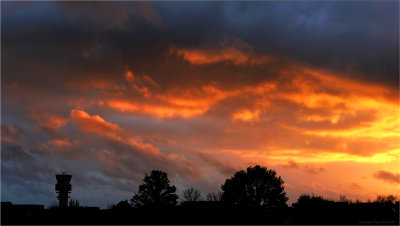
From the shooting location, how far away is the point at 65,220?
11006cm

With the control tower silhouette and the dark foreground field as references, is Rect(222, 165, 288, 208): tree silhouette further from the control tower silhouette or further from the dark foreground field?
the control tower silhouette

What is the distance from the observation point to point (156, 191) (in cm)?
14988

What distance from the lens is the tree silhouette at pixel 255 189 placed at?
5276 inches

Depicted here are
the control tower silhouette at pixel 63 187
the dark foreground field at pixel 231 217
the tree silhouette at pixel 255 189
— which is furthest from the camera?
the control tower silhouette at pixel 63 187

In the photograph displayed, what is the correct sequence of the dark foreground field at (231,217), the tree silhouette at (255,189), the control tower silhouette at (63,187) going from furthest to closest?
the control tower silhouette at (63,187) → the tree silhouette at (255,189) → the dark foreground field at (231,217)

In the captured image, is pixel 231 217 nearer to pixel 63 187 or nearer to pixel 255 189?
pixel 255 189

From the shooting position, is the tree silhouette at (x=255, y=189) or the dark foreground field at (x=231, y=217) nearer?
the dark foreground field at (x=231, y=217)

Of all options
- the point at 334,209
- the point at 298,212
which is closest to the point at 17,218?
the point at 298,212

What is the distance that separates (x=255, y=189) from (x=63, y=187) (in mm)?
63445

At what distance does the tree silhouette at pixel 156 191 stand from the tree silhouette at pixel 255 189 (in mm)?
18964

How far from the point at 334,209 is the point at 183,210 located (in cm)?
3912

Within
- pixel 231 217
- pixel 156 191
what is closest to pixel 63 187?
pixel 156 191

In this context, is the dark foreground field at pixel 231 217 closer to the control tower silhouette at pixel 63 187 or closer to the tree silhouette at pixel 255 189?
the tree silhouette at pixel 255 189

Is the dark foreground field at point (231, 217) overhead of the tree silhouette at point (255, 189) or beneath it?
beneath
